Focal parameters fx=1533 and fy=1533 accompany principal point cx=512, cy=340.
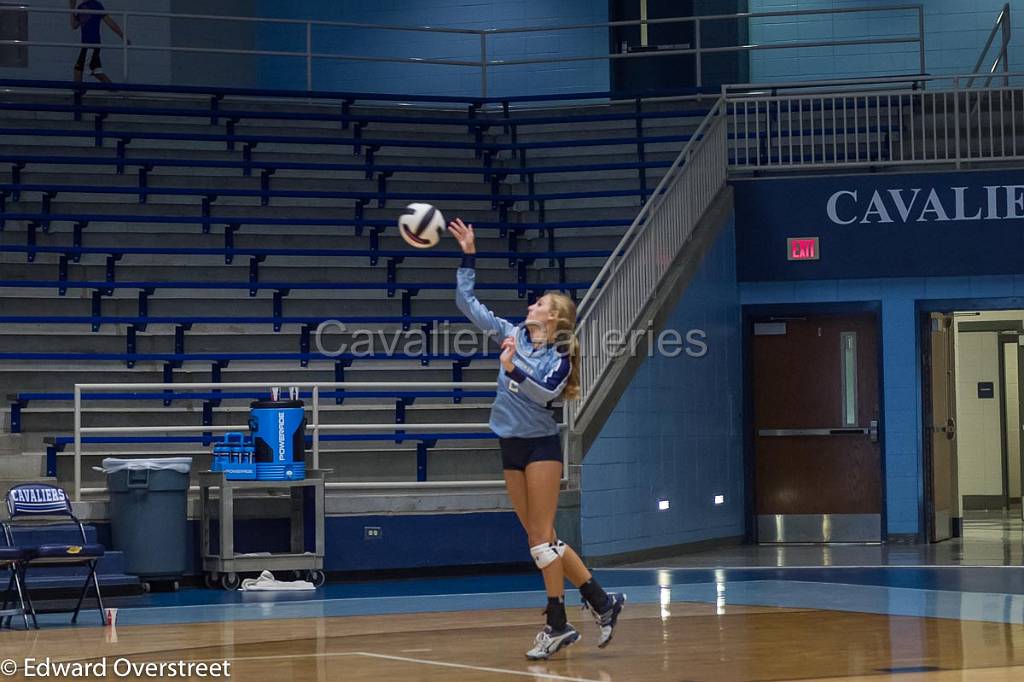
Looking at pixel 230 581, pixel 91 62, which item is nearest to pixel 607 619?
pixel 230 581

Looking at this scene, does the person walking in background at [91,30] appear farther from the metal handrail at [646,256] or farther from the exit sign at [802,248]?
the exit sign at [802,248]

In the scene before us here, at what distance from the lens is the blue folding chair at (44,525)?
373 inches

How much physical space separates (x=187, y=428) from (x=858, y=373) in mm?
6803

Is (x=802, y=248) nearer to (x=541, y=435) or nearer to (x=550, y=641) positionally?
(x=541, y=435)

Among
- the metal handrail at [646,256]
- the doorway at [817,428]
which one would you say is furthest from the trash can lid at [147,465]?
the doorway at [817,428]

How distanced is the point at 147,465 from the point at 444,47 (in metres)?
10.3

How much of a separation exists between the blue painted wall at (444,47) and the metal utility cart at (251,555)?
9.32 meters

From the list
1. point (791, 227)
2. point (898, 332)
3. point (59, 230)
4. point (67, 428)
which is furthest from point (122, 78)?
point (898, 332)

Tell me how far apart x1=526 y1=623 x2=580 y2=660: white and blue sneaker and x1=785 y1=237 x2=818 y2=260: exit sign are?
8344mm

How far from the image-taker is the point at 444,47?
20.4 meters

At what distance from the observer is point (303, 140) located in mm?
17203

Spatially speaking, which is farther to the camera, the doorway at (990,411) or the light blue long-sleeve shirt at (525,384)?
the doorway at (990,411)

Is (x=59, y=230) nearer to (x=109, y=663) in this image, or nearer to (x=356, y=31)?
(x=356, y=31)

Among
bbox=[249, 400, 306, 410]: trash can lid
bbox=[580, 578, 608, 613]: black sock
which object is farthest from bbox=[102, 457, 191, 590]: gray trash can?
bbox=[580, 578, 608, 613]: black sock
